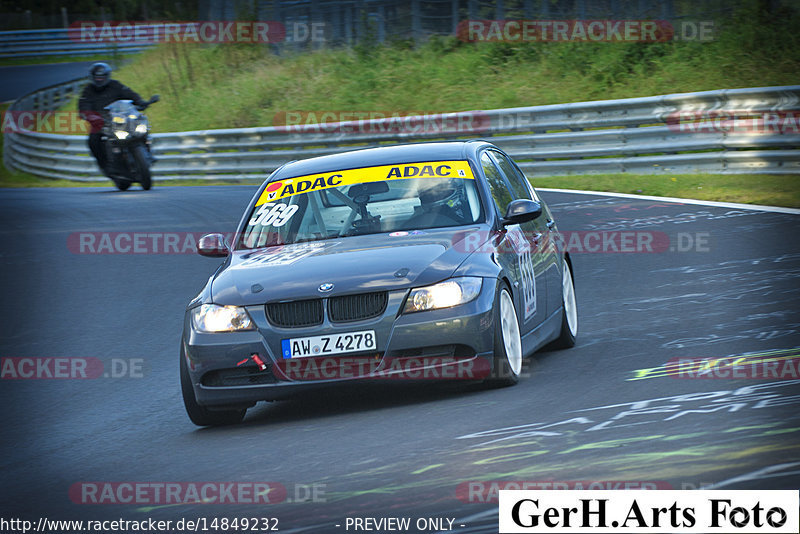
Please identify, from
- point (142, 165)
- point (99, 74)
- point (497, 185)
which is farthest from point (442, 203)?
point (142, 165)

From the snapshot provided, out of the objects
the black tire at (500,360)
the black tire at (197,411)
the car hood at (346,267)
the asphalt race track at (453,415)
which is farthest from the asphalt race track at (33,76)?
the black tire at (500,360)

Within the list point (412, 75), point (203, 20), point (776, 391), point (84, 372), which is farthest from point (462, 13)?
point (776, 391)

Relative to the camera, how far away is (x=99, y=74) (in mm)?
22750

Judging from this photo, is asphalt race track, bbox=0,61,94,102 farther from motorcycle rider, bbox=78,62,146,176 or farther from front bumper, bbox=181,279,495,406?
front bumper, bbox=181,279,495,406

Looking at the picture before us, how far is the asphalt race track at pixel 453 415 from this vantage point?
5.32 meters

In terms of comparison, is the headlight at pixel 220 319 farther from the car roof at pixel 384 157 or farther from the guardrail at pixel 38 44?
the guardrail at pixel 38 44

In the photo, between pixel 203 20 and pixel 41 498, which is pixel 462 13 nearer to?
pixel 203 20

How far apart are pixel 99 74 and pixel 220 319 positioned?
643 inches

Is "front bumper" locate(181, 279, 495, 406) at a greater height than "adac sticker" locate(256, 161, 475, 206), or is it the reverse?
"adac sticker" locate(256, 161, 475, 206)

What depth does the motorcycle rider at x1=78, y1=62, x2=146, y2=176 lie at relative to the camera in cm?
2294

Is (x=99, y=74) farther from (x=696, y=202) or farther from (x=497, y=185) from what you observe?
(x=497, y=185)

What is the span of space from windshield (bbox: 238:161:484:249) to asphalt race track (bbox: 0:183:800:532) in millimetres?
1022

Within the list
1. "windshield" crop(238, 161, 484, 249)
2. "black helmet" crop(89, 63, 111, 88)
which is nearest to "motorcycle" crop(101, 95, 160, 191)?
"black helmet" crop(89, 63, 111, 88)

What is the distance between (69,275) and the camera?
14.4 metres
